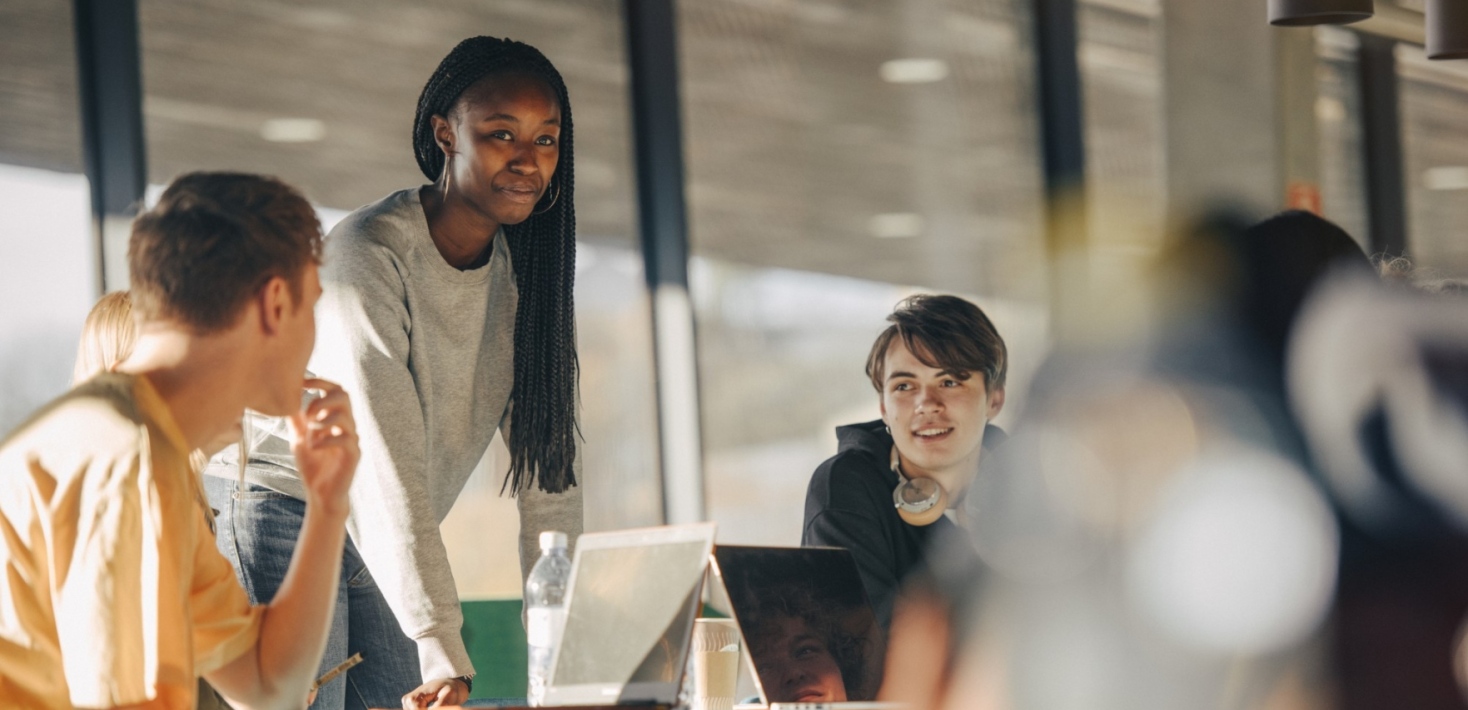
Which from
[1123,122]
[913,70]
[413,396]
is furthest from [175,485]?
[1123,122]

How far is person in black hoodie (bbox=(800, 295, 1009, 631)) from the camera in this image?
2.75m

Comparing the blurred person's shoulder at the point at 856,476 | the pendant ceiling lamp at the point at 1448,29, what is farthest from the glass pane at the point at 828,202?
the pendant ceiling lamp at the point at 1448,29

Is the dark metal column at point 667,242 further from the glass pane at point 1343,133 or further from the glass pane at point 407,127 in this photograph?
the glass pane at point 1343,133

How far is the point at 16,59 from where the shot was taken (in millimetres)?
3846

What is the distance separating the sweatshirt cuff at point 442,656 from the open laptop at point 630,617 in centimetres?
32

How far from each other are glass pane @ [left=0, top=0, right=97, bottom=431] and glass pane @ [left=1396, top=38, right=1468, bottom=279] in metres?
5.59

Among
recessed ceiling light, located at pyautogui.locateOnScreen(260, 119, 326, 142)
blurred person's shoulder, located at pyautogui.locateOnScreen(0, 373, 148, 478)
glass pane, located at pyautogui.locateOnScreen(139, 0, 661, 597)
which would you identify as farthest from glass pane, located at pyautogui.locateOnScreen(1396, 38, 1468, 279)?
blurred person's shoulder, located at pyautogui.locateOnScreen(0, 373, 148, 478)

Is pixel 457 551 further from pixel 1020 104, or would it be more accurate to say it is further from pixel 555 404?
pixel 1020 104

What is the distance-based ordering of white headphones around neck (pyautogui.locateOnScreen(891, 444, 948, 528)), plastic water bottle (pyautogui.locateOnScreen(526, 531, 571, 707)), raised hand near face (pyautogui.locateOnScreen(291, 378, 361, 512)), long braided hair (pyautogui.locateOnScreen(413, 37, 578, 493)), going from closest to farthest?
1. raised hand near face (pyautogui.locateOnScreen(291, 378, 361, 512))
2. plastic water bottle (pyautogui.locateOnScreen(526, 531, 571, 707))
3. long braided hair (pyautogui.locateOnScreen(413, 37, 578, 493))
4. white headphones around neck (pyautogui.locateOnScreen(891, 444, 948, 528))

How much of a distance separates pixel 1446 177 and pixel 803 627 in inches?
239

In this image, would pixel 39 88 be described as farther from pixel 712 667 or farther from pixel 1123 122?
pixel 1123 122

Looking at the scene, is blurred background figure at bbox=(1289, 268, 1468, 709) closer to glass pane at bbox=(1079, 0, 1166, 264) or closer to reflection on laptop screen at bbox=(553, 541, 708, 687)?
reflection on laptop screen at bbox=(553, 541, 708, 687)

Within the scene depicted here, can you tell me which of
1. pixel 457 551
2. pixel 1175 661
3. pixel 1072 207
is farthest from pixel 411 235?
pixel 1072 207

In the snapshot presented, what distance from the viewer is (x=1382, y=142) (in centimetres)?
714
